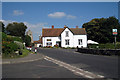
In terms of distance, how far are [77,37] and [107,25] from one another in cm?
1248

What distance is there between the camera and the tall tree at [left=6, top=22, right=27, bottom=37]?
62.7 m

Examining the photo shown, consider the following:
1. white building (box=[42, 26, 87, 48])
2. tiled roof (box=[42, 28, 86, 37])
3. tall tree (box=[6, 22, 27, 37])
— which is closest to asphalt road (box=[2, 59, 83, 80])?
white building (box=[42, 26, 87, 48])

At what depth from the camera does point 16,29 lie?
2475 inches

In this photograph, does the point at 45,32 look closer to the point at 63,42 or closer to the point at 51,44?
the point at 51,44

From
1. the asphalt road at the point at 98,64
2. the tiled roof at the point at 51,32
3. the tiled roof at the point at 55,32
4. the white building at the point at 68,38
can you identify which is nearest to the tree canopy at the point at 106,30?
the tiled roof at the point at 55,32

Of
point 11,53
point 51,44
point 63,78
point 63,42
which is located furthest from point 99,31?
point 63,78

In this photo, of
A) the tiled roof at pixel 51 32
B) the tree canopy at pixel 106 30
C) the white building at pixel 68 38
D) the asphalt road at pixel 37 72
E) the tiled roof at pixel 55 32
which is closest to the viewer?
the asphalt road at pixel 37 72

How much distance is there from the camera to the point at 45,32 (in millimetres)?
55969

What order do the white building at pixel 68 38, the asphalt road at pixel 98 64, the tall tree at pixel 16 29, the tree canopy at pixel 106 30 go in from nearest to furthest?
the asphalt road at pixel 98 64 → the white building at pixel 68 38 → the tree canopy at pixel 106 30 → the tall tree at pixel 16 29

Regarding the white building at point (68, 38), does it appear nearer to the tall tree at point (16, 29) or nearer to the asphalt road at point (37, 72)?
the tall tree at point (16, 29)

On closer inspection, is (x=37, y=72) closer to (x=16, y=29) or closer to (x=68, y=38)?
(x=68, y=38)

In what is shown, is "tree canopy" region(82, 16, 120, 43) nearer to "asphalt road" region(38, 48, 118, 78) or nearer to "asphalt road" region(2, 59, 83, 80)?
"asphalt road" region(38, 48, 118, 78)

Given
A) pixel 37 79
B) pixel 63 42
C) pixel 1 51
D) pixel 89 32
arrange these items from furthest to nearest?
pixel 89 32, pixel 63 42, pixel 1 51, pixel 37 79

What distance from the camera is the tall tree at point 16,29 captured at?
62.7m
